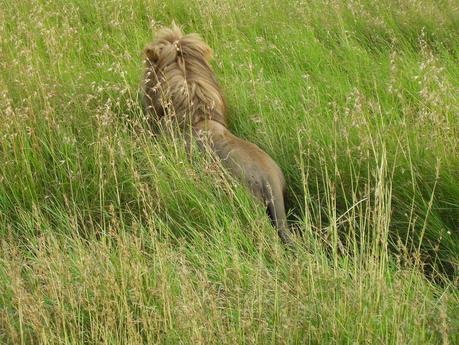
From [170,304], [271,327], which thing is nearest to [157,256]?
[170,304]

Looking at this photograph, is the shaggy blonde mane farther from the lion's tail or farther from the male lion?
the lion's tail

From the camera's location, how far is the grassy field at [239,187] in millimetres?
2801

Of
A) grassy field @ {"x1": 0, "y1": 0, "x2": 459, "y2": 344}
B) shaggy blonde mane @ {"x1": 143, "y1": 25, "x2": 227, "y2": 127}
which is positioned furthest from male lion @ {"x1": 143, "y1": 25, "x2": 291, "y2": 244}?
grassy field @ {"x1": 0, "y1": 0, "x2": 459, "y2": 344}

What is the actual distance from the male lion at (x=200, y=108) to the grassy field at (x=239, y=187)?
0.14m

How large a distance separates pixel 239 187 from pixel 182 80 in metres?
1.19

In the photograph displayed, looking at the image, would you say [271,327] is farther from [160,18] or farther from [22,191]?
[160,18]

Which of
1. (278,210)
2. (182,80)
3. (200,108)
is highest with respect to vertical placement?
(182,80)

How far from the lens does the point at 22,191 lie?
4.08 metres

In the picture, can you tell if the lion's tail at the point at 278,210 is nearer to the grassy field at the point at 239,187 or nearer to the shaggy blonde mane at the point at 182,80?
the grassy field at the point at 239,187

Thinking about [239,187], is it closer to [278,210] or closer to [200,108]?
[278,210]

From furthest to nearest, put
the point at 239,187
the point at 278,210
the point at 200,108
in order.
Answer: the point at 200,108, the point at 278,210, the point at 239,187

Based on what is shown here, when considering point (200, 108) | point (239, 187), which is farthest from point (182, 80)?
point (239, 187)

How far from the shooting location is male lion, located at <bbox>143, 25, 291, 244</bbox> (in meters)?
3.99

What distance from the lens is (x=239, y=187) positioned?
3842mm
